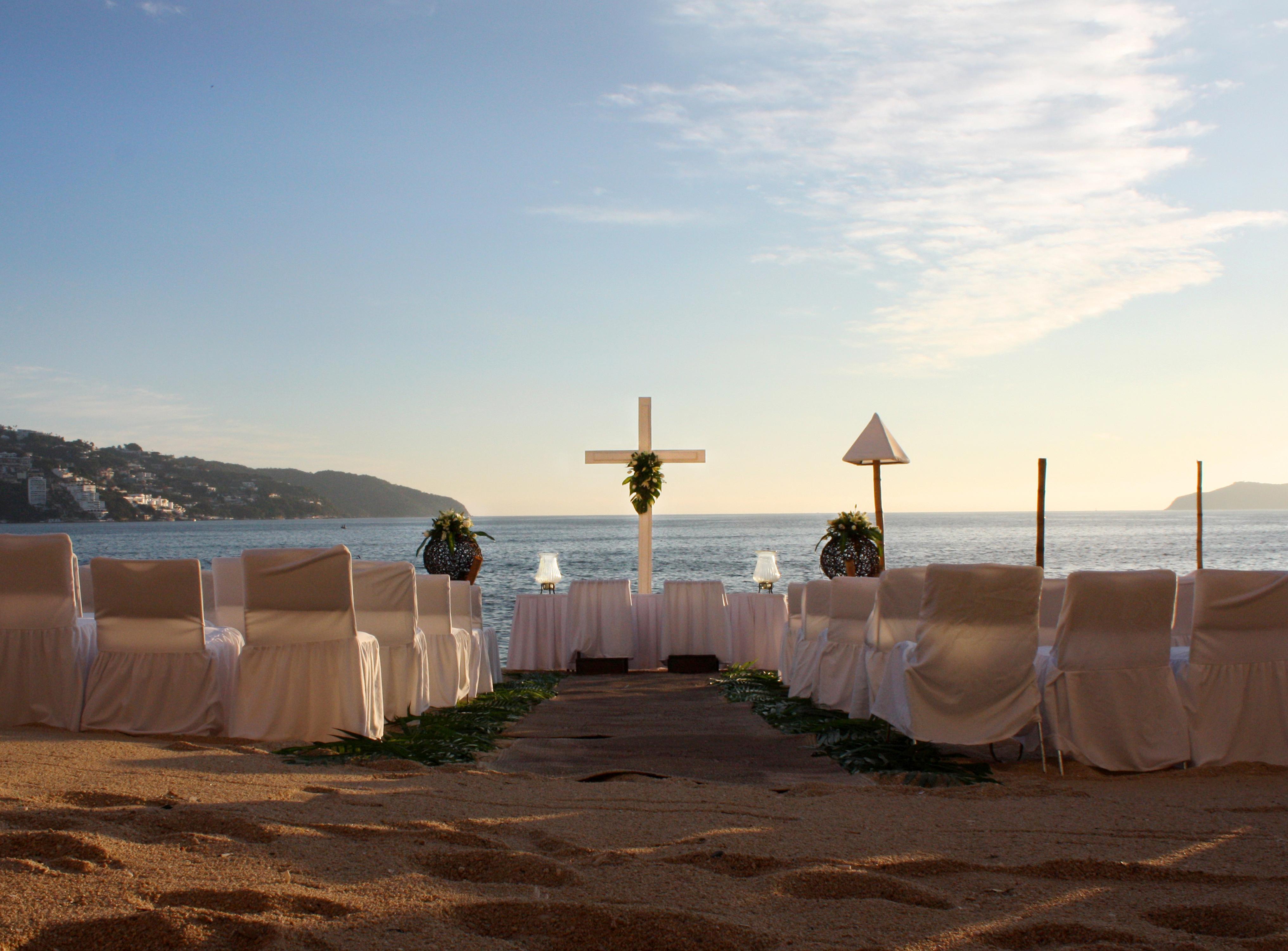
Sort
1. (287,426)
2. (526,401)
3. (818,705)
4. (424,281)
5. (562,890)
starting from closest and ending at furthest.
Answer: (562,890) < (818,705) < (424,281) < (526,401) < (287,426)

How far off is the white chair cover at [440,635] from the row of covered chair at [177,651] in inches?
63.8

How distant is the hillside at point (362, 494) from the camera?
7938 centimetres

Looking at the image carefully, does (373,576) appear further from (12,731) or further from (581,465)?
(581,465)

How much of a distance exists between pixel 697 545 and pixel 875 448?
51672 millimetres

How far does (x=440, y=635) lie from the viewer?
21.5 feet

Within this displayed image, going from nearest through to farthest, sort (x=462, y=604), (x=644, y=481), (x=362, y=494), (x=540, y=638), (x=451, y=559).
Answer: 1. (x=462, y=604)
2. (x=540, y=638)
3. (x=451, y=559)
4. (x=644, y=481)
5. (x=362, y=494)

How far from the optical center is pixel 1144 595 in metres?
4.25

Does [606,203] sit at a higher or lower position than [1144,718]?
higher

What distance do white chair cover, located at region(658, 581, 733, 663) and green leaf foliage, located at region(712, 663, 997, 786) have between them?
6.28ft

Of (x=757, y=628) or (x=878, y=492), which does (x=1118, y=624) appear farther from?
(x=878, y=492)

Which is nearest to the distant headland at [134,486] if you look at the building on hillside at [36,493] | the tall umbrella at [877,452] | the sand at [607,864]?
the building on hillside at [36,493]

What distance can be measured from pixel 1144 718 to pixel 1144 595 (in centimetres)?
A: 58

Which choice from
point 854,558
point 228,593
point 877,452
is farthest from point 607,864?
point 877,452

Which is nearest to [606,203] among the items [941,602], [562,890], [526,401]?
[941,602]
